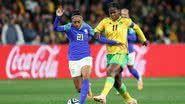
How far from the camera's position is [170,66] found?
98.2ft

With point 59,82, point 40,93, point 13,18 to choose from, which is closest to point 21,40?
point 13,18

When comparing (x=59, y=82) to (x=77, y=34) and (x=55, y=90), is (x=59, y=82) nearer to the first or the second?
(x=55, y=90)

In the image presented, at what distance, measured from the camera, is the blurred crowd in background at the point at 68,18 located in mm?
28980

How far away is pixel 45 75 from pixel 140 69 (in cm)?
391

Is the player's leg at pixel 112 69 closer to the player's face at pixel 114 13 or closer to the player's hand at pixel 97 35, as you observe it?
the player's hand at pixel 97 35

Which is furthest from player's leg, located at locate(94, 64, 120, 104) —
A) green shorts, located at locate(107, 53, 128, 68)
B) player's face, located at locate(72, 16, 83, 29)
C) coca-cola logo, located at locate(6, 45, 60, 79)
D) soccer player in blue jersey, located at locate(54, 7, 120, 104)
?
coca-cola logo, located at locate(6, 45, 60, 79)

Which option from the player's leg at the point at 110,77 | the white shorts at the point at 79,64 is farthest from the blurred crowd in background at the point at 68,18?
the player's leg at the point at 110,77

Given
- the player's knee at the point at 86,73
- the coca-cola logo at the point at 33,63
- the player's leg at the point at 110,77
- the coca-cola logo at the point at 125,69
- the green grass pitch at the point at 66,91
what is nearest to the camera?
the player's leg at the point at 110,77

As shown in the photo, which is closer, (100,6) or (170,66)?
(170,66)

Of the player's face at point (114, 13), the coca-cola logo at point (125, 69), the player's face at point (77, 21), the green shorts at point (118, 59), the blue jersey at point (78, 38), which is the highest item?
the player's face at point (114, 13)

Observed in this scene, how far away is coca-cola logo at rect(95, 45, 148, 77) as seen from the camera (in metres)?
28.9

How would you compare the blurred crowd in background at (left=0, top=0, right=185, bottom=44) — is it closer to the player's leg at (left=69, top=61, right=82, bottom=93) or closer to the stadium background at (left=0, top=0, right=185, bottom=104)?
the stadium background at (left=0, top=0, right=185, bottom=104)

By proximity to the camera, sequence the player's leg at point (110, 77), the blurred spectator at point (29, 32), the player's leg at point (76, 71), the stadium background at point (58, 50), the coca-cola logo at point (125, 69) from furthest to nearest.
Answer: the blurred spectator at point (29, 32), the coca-cola logo at point (125, 69), the stadium background at point (58, 50), the player's leg at point (76, 71), the player's leg at point (110, 77)

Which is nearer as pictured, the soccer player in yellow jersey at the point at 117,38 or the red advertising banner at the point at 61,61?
the soccer player in yellow jersey at the point at 117,38
